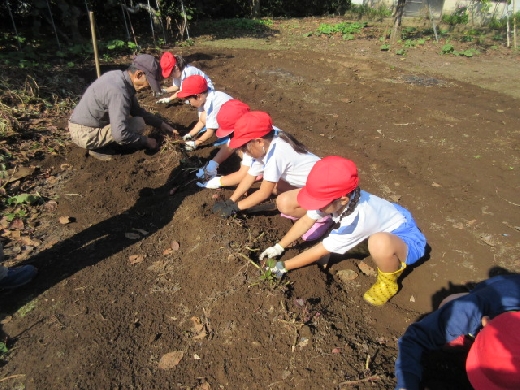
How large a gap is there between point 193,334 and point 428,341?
1510 millimetres

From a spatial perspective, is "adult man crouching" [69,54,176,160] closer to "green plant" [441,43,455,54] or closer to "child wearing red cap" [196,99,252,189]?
"child wearing red cap" [196,99,252,189]

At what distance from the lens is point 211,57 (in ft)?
30.1

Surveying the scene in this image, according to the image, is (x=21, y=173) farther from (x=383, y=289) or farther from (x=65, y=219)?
(x=383, y=289)

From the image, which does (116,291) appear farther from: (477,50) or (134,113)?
(477,50)

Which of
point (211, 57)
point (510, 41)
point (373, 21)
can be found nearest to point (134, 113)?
point (211, 57)

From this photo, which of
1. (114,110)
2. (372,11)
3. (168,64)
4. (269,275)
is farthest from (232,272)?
(372,11)

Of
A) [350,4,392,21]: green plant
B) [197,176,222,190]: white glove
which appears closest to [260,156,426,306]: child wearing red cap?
[197,176,222,190]: white glove

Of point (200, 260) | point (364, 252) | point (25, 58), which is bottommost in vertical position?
point (364, 252)

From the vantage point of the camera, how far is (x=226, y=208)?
3.40m

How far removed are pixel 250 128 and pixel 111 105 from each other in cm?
194

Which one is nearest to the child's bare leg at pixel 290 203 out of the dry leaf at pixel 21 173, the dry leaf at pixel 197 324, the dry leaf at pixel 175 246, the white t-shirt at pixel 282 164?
the white t-shirt at pixel 282 164

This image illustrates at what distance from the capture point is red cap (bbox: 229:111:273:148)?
289cm

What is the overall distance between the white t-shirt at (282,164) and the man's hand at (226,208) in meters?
0.36

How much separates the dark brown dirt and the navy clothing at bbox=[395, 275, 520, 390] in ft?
1.17
